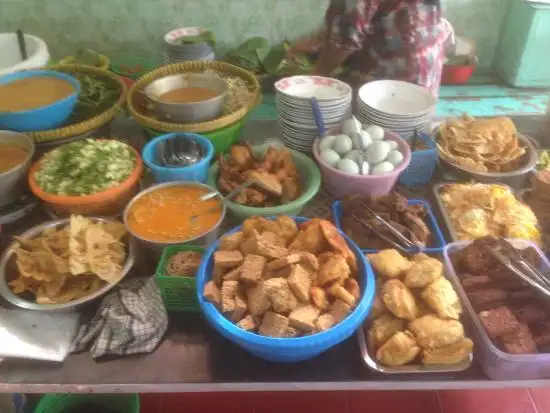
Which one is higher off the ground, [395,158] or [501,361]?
[395,158]

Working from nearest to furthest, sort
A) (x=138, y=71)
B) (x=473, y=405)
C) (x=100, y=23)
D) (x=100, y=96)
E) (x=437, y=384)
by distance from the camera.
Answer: (x=437, y=384), (x=100, y=96), (x=473, y=405), (x=138, y=71), (x=100, y=23)

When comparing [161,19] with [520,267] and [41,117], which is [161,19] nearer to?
[41,117]

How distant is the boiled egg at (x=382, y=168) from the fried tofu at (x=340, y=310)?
1.67 feet

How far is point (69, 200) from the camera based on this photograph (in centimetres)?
149

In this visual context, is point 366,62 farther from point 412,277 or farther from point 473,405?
point 473,405

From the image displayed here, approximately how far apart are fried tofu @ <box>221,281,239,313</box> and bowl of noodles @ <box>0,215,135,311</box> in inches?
11.5

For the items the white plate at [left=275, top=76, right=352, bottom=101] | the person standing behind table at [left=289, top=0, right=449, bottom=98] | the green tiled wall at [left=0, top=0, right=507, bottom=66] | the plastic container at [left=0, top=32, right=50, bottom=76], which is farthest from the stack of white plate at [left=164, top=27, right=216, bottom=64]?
the white plate at [left=275, top=76, right=352, bottom=101]

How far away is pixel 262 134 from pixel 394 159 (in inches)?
23.2

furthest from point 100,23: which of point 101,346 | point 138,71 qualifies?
point 101,346

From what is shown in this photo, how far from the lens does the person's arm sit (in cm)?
Answer: 186

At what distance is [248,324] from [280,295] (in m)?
0.10

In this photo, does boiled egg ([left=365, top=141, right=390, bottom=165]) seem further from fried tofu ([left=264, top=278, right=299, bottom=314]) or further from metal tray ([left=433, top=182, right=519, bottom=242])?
fried tofu ([left=264, top=278, right=299, bottom=314])

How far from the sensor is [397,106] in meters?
1.90

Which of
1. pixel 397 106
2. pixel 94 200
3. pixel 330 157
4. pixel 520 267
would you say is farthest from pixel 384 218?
pixel 94 200
